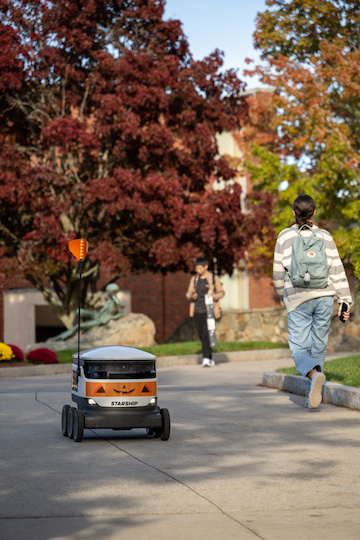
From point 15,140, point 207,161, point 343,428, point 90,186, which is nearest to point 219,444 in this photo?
point 343,428

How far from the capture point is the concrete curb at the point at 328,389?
9.29m

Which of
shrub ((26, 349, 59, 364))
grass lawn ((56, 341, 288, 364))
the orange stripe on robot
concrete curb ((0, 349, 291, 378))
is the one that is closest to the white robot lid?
the orange stripe on robot

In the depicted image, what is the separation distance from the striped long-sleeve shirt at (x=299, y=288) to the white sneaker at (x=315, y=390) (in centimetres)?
77

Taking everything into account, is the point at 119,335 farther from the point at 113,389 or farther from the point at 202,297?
the point at 113,389

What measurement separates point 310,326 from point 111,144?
13.0 meters

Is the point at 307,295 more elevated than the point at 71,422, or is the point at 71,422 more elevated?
the point at 307,295

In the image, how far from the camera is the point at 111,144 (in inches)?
837

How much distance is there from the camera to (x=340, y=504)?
5098mm

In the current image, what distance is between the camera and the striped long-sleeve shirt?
893 centimetres

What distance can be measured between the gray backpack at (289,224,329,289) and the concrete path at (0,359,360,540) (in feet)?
4.24

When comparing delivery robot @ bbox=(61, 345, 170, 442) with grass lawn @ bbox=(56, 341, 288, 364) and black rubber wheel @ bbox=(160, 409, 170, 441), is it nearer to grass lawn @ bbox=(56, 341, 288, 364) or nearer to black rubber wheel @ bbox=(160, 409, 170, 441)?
black rubber wheel @ bbox=(160, 409, 170, 441)

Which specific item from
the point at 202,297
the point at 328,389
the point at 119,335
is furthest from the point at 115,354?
the point at 119,335

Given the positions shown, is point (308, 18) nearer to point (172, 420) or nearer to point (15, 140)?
point (15, 140)

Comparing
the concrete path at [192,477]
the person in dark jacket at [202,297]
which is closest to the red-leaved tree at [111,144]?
the person in dark jacket at [202,297]
